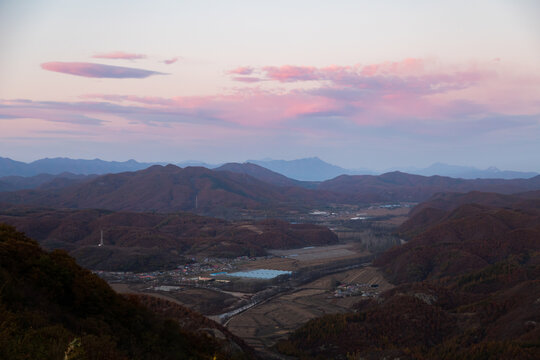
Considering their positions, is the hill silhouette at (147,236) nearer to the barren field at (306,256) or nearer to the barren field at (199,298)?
the barren field at (306,256)

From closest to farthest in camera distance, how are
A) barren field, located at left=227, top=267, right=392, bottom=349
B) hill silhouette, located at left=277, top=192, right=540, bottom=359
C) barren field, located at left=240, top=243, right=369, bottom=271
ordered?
hill silhouette, located at left=277, top=192, right=540, bottom=359, barren field, located at left=227, top=267, right=392, bottom=349, barren field, located at left=240, top=243, right=369, bottom=271

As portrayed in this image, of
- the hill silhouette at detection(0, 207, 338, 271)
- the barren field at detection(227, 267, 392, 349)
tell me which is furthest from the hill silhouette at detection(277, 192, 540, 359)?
the hill silhouette at detection(0, 207, 338, 271)

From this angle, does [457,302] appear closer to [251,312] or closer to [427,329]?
[427,329]

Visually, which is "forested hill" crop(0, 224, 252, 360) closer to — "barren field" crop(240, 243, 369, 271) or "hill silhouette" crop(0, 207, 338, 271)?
"barren field" crop(240, 243, 369, 271)

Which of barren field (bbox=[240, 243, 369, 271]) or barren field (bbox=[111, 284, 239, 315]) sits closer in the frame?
barren field (bbox=[111, 284, 239, 315])

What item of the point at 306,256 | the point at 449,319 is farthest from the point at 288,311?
the point at 306,256

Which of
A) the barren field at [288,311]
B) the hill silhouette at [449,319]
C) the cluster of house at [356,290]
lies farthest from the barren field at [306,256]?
the hill silhouette at [449,319]
